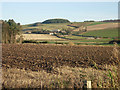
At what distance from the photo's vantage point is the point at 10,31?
186 feet

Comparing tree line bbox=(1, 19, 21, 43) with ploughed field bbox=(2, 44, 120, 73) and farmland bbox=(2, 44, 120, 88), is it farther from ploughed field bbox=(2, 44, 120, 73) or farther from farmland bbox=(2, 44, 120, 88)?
farmland bbox=(2, 44, 120, 88)

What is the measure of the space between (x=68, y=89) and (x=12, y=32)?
168ft

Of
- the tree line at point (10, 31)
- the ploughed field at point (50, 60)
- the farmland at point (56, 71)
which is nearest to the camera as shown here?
the farmland at point (56, 71)

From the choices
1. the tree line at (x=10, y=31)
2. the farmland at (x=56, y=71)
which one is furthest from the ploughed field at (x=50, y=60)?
the tree line at (x=10, y=31)

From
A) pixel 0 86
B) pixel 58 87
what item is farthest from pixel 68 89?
pixel 0 86

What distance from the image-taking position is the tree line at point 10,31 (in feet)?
171

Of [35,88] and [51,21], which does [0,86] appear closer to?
[35,88]

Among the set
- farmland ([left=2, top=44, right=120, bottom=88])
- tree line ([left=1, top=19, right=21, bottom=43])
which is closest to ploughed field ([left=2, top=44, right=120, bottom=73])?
farmland ([left=2, top=44, right=120, bottom=88])

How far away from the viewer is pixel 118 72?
298 inches

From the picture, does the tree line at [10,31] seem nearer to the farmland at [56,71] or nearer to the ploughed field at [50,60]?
the ploughed field at [50,60]

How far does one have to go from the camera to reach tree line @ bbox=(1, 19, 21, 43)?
52.2 metres

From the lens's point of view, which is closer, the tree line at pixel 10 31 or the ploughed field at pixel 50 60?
the ploughed field at pixel 50 60

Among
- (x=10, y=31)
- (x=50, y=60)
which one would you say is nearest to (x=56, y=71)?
(x=50, y=60)

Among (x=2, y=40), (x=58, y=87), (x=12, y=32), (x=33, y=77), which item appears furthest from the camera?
(x=12, y=32)
